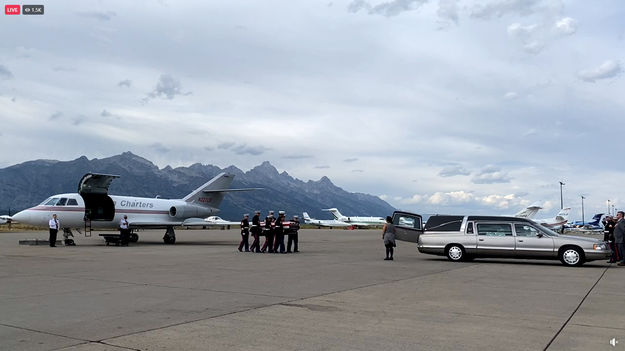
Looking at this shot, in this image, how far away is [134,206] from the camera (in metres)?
30.0

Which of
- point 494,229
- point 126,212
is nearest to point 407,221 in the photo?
point 494,229

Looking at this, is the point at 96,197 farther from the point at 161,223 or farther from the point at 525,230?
the point at 525,230

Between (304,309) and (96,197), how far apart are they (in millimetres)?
23276

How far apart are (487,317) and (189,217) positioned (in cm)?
2633

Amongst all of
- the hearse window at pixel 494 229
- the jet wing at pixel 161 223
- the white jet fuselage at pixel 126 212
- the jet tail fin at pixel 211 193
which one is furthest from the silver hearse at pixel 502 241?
the jet tail fin at pixel 211 193

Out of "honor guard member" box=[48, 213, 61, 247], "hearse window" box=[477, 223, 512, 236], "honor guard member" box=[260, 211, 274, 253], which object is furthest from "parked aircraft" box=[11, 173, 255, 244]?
"hearse window" box=[477, 223, 512, 236]

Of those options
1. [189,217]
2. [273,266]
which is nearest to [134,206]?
[189,217]

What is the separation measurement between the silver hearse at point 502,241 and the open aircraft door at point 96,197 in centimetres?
1826

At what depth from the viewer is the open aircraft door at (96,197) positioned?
27.9 m

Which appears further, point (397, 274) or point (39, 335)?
point (397, 274)

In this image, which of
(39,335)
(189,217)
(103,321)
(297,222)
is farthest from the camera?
(189,217)

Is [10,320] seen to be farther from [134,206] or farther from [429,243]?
[134,206]

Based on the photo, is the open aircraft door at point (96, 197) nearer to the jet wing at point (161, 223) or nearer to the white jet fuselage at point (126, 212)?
the white jet fuselage at point (126, 212)

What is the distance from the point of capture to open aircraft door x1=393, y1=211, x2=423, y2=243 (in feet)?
79.0
